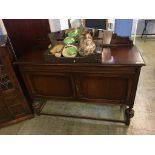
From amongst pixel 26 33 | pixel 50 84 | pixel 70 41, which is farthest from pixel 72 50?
pixel 26 33

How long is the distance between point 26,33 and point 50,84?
2.02 ft

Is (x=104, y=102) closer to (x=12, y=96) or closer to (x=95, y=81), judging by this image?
(x=95, y=81)

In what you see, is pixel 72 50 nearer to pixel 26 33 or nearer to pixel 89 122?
pixel 26 33

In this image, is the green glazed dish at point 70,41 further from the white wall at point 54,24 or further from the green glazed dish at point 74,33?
the white wall at point 54,24

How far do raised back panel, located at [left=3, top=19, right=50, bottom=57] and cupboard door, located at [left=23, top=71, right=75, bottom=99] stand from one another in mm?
374

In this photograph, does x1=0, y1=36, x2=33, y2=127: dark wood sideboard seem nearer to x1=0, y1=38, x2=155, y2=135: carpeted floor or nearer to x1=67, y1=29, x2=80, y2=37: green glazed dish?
x1=0, y1=38, x2=155, y2=135: carpeted floor

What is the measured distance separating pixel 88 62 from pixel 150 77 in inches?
60.2

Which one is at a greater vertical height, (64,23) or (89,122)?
(64,23)

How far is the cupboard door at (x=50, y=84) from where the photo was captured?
1.39 meters

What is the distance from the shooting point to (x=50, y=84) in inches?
57.7

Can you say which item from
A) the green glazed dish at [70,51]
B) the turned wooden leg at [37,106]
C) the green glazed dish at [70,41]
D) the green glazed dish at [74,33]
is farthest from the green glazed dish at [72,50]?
the turned wooden leg at [37,106]

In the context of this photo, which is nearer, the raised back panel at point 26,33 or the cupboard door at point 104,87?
the cupboard door at point 104,87

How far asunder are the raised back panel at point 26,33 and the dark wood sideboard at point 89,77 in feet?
0.47
